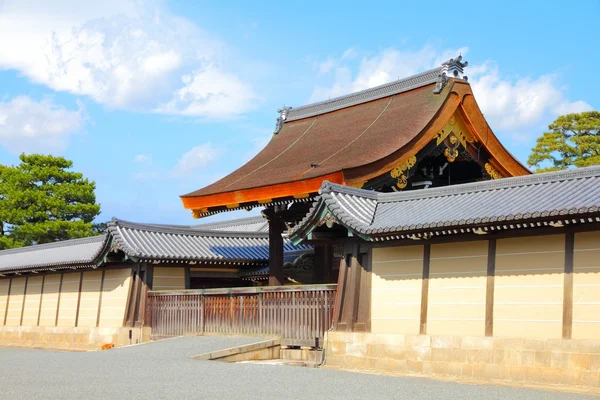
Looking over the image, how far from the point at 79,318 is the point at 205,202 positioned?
700cm

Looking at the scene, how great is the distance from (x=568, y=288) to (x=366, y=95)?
41.8 ft

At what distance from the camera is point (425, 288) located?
16.1 metres

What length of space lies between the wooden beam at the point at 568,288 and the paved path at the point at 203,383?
1.59m

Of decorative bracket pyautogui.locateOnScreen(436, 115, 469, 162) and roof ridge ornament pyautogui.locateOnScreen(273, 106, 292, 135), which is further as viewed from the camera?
roof ridge ornament pyautogui.locateOnScreen(273, 106, 292, 135)

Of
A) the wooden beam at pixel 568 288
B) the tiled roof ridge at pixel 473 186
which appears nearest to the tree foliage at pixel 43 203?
the tiled roof ridge at pixel 473 186

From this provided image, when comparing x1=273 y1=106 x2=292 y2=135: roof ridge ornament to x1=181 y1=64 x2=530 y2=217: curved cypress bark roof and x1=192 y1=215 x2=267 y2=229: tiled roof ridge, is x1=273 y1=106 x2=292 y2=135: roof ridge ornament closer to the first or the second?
x1=181 y1=64 x2=530 y2=217: curved cypress bark roof

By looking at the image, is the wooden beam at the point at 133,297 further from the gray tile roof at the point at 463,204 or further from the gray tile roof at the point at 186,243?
the gray tile roof at the point at 463,204

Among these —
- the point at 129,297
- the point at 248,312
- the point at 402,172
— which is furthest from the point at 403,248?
the point at 129,297

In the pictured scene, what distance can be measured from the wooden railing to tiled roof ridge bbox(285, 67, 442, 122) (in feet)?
26.6

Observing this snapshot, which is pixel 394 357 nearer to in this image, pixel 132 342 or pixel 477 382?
pixel 477 382

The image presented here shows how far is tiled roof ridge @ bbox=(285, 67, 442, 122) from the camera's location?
23219mm

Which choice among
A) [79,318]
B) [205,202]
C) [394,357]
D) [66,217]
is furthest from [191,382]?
A: [66,217]

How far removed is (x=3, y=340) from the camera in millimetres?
30547

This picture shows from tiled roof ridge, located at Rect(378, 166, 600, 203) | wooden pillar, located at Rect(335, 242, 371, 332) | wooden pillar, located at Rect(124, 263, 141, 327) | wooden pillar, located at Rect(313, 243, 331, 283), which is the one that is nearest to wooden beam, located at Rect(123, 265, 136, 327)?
wooden pillar, located at Rect(124, 263, 141, 327)
